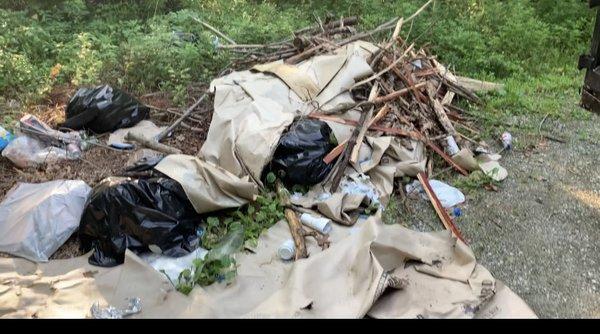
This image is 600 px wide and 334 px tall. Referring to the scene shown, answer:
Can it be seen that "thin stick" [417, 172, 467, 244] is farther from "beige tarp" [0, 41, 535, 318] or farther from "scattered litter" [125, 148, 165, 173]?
"scattered litter" [125, 148, 165, 173]

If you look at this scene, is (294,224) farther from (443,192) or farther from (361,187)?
(443,192)

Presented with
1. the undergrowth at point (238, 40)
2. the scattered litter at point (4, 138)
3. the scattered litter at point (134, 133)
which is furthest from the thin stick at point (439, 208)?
the scattered litter at point (4, 138)

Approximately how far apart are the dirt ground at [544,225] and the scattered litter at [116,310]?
7.34 feet

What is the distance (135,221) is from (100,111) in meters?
2.07

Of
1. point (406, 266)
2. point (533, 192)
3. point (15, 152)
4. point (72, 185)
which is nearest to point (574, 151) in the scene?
point (533, 192)

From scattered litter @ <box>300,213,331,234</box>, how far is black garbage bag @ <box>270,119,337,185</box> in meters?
0.41

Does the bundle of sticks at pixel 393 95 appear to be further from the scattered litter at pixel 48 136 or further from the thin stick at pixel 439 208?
the scattered litter at pixel 48 136

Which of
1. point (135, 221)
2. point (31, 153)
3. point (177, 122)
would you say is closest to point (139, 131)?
point (177, 122)

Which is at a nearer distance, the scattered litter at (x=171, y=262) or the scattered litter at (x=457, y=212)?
the scattered litter at (x=171, y=262)

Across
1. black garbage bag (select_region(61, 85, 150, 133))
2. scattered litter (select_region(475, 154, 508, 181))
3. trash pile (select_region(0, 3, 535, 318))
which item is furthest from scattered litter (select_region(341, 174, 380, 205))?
black garbage bag (select_region(61, 85, 150, 133))

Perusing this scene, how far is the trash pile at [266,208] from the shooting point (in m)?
3.49

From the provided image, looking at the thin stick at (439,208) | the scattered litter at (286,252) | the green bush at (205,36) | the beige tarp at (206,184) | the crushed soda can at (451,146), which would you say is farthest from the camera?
the green bush at (205,36)

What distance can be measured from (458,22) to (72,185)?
20.7ft

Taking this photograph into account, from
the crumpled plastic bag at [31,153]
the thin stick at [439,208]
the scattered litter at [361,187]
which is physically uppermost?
the crumpled plastic bag at [31,153]
